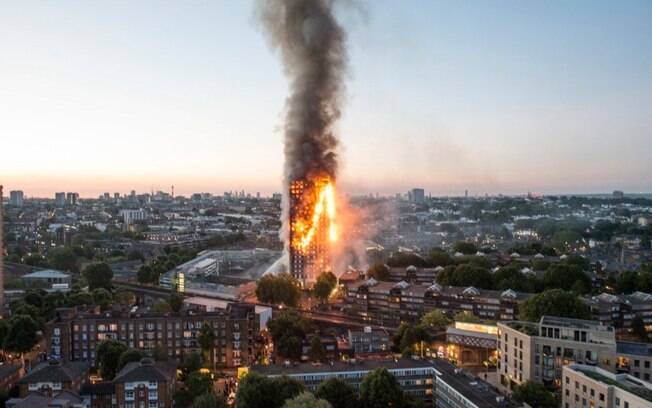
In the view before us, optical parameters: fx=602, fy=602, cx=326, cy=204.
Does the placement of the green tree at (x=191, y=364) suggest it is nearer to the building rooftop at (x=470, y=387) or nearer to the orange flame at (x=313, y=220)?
the building rooftop at (x=470, y=387)

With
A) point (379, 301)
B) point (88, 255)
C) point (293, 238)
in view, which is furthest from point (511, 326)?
point (88, 255)

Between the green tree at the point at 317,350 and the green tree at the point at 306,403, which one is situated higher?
the green tree at the point at 306,403

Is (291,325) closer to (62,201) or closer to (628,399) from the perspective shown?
(628,399)

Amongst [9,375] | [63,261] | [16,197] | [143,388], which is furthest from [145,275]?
[16,197]

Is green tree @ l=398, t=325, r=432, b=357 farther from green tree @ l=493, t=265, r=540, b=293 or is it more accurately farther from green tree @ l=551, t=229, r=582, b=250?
green tree @ l=551, t=229, r=582, b=250

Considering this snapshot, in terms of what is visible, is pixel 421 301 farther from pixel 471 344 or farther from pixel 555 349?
pixel 555 349

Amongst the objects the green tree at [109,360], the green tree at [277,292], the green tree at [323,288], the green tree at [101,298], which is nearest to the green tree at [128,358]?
the green tree at [109,360]
